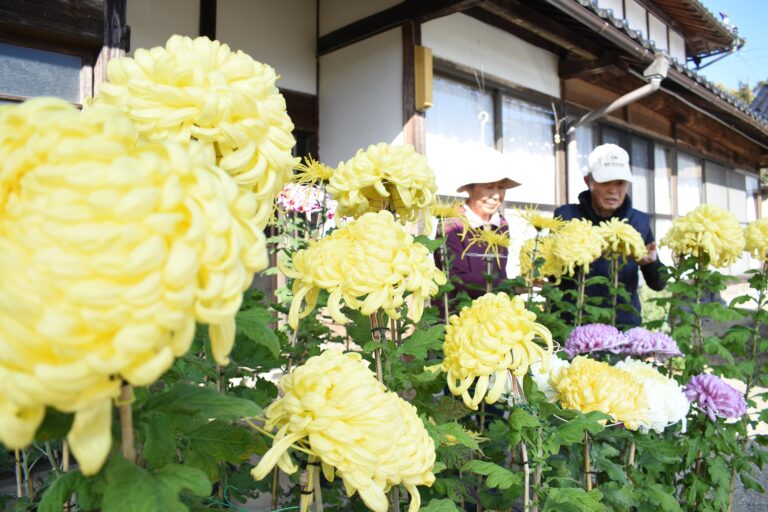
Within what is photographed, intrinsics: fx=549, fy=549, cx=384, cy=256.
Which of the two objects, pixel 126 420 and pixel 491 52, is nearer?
pixel 126 420

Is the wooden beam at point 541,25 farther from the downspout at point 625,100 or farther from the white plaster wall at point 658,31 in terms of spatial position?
the white plaster wall at point 658,31

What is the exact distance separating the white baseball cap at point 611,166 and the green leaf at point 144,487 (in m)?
2.25

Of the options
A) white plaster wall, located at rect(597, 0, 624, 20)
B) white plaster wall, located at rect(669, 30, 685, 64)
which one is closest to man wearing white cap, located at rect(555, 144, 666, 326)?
white plaster wall, located at rect(597, 0, 624, 20)

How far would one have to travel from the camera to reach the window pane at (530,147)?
4918 millimetres

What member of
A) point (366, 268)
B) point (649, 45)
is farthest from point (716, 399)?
point (649, 45)

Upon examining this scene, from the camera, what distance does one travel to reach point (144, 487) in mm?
396

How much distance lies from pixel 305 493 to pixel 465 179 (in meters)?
1.92

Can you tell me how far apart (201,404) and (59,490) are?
129mm

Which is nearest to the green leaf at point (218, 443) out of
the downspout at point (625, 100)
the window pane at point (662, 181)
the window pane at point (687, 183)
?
the downspout at point (625, 100)

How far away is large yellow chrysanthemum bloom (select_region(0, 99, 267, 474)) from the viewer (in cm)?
30

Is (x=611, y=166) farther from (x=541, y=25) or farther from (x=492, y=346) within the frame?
(x=541, y=25)

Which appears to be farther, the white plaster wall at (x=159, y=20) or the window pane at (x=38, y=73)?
the white plaster wall at (x=159, y=20)

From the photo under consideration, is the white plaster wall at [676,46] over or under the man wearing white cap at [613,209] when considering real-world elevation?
over

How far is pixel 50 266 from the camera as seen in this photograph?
30 cm
